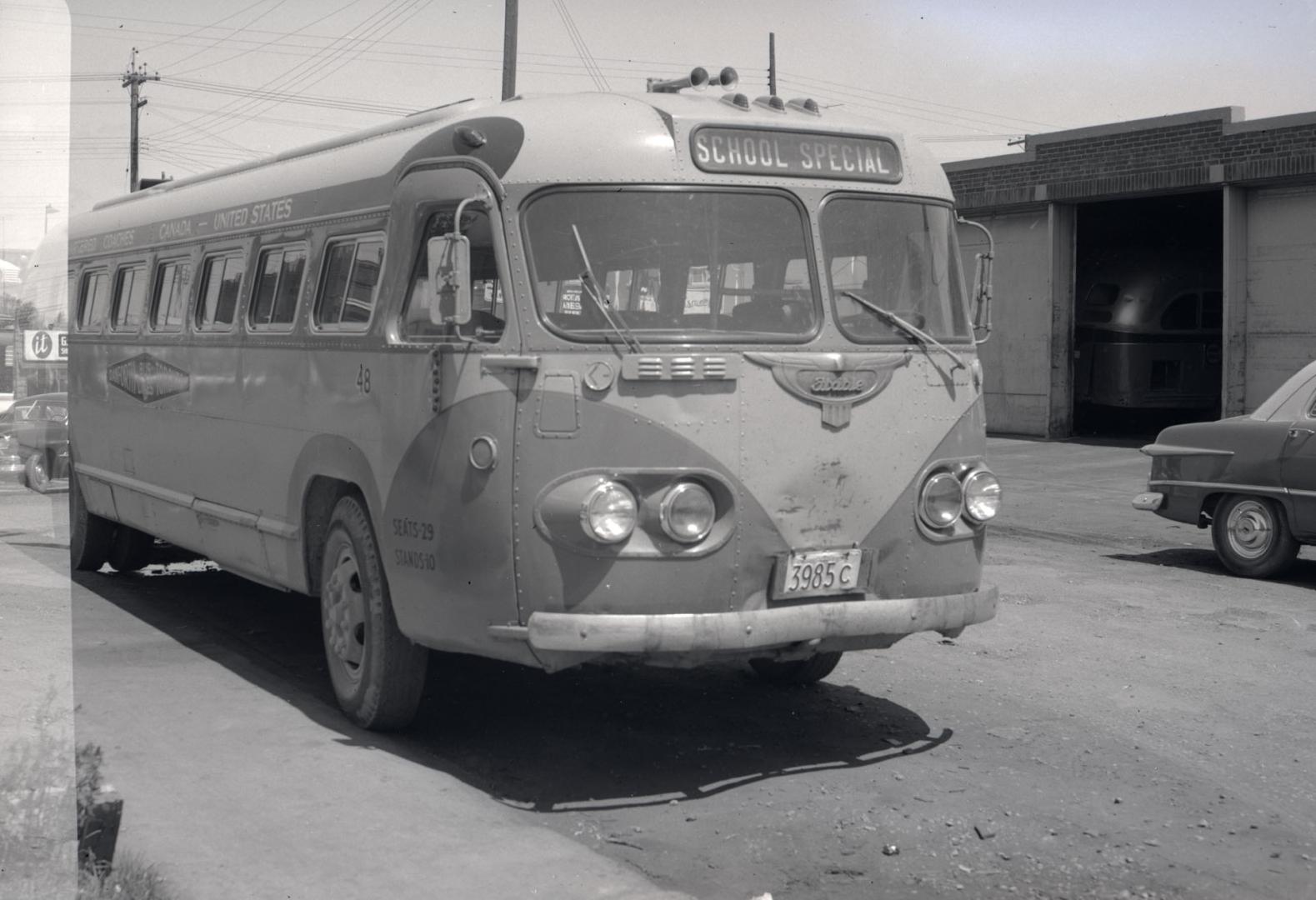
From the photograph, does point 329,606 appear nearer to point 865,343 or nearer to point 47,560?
point 865,343

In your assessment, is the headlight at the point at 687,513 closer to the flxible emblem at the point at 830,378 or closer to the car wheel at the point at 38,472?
the flxible emblem at the point at 830,378

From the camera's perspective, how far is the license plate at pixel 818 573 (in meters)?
6.31

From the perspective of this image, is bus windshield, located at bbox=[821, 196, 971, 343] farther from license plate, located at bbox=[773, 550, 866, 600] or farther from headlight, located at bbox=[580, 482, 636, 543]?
headlight, located at bbox=[580, 482, 636, 543]

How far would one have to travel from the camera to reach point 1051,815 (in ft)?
19.6

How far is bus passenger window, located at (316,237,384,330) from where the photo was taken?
285 inches

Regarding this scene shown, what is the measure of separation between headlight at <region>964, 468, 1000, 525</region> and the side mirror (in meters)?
2.30

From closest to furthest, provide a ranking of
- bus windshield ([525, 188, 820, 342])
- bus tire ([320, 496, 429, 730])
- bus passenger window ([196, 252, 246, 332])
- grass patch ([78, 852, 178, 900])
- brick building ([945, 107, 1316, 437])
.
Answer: grass patch ([78, 852, 178, 900]) → bus windshield ([525, 188, 820, 342]) → bus tire ([320, 496, 429, 730]) → bus passenger window ([196, 252, 246, 332]) → brick building ([945, 107, 1316, 437])

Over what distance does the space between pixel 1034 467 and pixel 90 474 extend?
50.0 feet

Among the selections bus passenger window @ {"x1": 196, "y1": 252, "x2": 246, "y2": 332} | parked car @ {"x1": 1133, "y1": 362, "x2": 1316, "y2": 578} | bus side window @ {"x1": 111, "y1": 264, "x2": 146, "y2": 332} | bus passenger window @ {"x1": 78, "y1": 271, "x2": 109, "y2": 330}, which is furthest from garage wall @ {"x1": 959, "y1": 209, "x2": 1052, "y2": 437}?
bus passenger window @ {"x1": 196, "y1": 252, "x2": 246, "y2": 332}

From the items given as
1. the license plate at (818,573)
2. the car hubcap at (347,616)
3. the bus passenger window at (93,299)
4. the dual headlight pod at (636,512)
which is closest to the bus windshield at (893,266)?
the license plate at (818,573)

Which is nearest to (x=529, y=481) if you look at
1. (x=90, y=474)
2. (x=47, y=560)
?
(x=90, y=474)

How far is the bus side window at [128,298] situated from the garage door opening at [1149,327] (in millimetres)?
20534

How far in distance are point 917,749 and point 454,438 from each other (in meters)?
2.49

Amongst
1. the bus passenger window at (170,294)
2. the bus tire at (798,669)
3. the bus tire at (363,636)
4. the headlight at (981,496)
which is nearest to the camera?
the headlight at (981,496)
